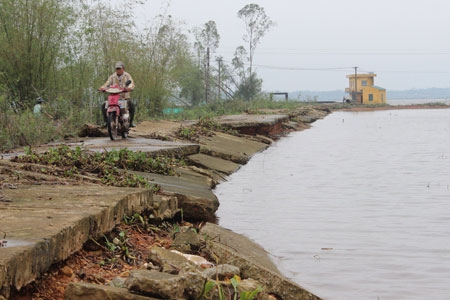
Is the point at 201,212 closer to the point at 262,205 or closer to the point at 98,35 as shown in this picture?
the point at 262,205

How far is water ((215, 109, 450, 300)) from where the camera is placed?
6.11m

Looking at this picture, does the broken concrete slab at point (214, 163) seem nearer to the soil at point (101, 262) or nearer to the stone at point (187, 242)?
the soil at point (101, 262)

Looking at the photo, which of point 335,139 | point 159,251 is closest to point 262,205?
point 159,251

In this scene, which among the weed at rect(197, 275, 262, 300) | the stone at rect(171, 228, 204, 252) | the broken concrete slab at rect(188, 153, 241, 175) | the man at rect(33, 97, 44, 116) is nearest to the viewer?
the weed at rect(197, 275, 262, 300)

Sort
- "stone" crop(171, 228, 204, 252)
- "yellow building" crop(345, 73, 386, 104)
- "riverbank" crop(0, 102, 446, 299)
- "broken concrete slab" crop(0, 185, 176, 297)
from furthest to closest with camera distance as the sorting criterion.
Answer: "yellow building" crop(345, 73, 386, 104) < "stone" crop(171, 228, 204, 252) < "riverbank" crop(0, 102, 446, 299) < "broken concrete slab" crop(0, 185, 176, 297)

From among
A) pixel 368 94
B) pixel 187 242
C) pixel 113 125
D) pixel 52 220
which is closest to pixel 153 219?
pixel 187 242

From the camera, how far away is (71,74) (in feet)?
56.1

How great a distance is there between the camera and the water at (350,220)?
6105 millimetres

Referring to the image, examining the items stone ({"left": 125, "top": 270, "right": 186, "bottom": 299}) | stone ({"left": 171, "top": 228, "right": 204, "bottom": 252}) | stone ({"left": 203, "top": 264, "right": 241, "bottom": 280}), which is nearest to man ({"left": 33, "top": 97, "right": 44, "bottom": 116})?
stone ({"left": 171, "top": 228, "right": 204, "bottom": 252})

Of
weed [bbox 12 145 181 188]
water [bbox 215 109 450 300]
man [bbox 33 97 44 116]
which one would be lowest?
water [bbox 215 109 450 300]

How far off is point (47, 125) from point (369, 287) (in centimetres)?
827

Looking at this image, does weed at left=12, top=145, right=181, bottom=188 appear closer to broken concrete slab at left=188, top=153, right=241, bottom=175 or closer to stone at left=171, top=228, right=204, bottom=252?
stone at left=171, top=228, right=204, bottom=252

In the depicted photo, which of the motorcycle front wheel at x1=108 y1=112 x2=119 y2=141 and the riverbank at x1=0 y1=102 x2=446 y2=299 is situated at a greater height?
the motorcycle front wheel at x1=108 y1=112 x2=119 y2=141

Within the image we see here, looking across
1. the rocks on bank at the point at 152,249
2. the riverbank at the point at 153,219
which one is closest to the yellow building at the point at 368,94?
the riverbank at the point at 153,219
